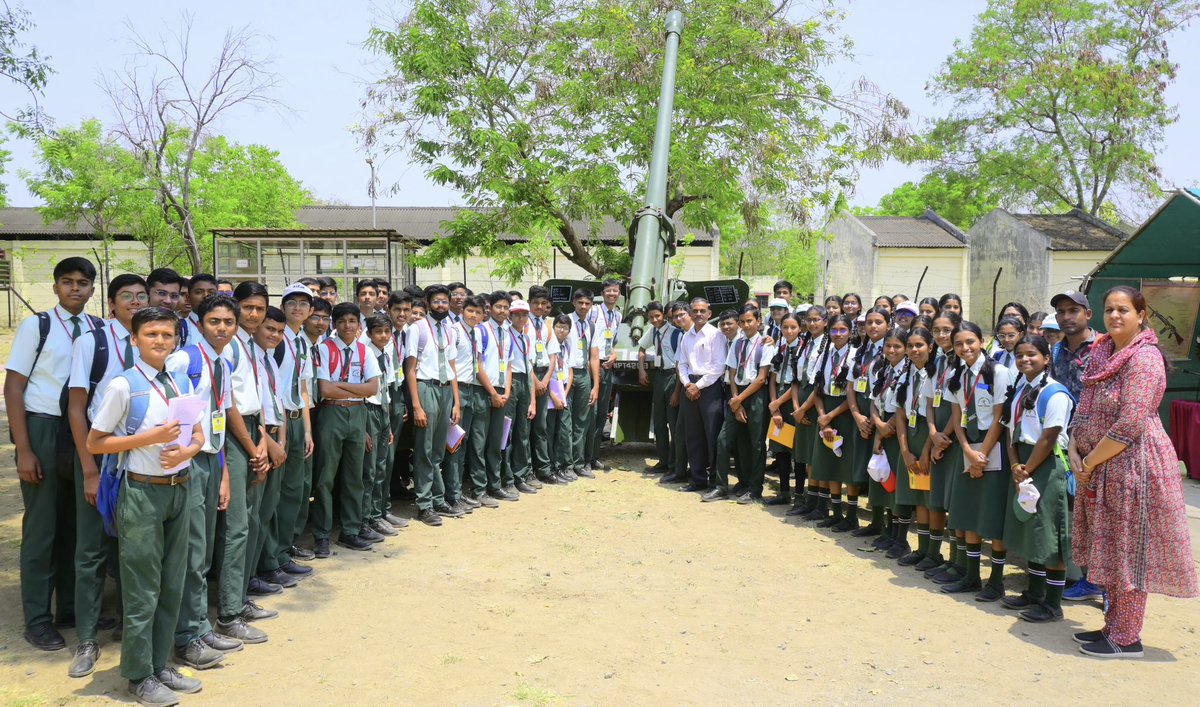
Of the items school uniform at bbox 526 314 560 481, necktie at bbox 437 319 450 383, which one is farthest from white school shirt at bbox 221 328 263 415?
school uniform at bbox 526 314 560 481

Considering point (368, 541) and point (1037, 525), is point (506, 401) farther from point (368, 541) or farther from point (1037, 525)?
point (1037, 525)

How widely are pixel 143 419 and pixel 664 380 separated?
19.6 ft

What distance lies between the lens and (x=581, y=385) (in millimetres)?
8719

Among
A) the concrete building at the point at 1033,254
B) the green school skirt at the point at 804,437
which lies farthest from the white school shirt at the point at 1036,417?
the concrete building at the point at 1033,254

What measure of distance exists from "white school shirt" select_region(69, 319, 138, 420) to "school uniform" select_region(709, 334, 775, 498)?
4989 mm

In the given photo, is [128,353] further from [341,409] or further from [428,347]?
[428,347]

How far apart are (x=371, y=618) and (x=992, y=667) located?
3086mm

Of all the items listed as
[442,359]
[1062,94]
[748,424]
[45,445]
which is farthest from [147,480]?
[1062,94]

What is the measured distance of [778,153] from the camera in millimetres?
12273

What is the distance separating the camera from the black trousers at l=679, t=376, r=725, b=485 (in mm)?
8266

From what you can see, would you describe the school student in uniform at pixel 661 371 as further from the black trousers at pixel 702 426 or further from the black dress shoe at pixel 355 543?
the black dress shoe at pixel 355 543

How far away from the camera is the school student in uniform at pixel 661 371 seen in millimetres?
8898

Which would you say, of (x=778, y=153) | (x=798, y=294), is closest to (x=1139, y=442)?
(x=778, y=153)

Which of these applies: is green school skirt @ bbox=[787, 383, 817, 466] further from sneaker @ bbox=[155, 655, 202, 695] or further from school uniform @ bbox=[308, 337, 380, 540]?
sneaker @ bbox=[155, 655, 202, 695]
